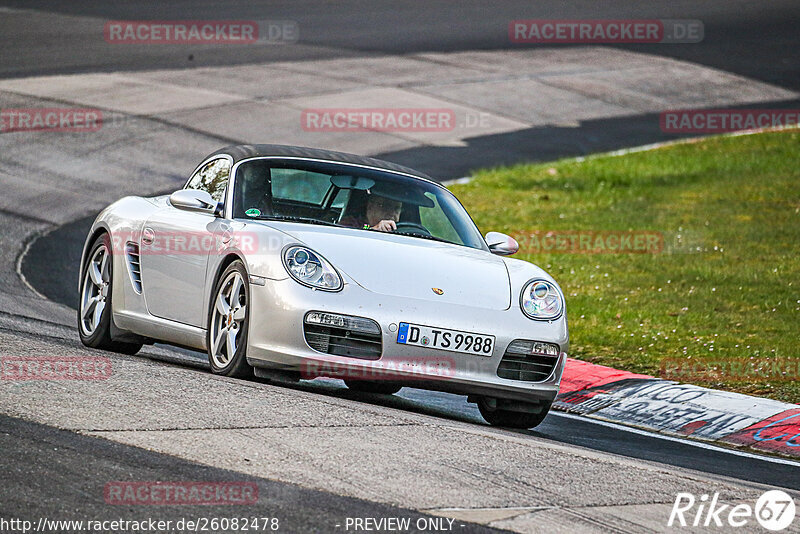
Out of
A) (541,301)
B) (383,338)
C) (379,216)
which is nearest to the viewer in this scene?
(383,338)

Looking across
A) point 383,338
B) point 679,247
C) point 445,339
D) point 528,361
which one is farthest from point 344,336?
point 679,247

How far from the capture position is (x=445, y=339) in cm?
707

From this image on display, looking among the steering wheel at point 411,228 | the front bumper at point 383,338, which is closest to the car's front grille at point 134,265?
the front bumper at point 383,338

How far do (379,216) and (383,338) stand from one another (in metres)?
1.39

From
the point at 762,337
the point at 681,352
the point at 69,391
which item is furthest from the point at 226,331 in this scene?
the point at 762,337

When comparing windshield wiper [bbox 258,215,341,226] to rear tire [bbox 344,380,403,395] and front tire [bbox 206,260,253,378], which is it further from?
rear tire [bbox 344,380,403,395]

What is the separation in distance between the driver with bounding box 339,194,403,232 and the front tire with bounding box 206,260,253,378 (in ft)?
2.98

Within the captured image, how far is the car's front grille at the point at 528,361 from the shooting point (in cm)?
726

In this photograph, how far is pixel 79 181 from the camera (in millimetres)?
17156

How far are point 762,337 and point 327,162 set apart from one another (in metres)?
4.41

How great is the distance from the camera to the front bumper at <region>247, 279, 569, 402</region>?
6977 millimetres

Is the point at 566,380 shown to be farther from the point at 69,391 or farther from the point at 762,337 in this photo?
the point at 69,391

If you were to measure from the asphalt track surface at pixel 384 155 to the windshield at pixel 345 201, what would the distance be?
108 centimetres

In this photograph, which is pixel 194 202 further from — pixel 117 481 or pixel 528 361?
pixel 117 481
